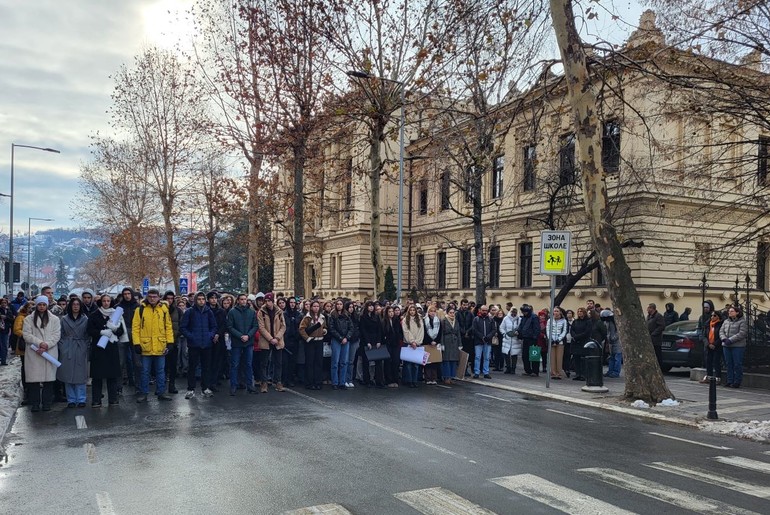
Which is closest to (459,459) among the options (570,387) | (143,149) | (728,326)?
(570,387)

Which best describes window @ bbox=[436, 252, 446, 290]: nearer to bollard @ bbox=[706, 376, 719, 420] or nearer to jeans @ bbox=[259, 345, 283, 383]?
jeans @ bbox=[259, 345, 283, 383]

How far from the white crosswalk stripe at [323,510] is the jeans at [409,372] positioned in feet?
31.9

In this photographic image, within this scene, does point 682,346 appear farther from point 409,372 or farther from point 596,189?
point 409,372

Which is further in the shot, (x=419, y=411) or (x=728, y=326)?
(x=728, y=326)

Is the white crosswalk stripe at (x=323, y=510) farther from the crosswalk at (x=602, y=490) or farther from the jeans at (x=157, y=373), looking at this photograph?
the jeans at (x=157, y=373)

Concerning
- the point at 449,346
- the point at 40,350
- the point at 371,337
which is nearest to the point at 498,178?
the point at 449,346

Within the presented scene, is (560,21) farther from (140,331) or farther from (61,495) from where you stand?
(61,495)

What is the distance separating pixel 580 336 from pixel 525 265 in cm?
1919

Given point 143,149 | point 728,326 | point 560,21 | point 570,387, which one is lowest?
point 570,387

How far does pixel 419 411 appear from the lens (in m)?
11.8

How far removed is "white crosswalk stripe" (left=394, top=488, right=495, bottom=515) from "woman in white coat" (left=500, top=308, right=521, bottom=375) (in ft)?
39.4

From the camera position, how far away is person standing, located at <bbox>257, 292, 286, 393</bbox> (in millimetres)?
14086

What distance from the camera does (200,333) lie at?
13.2 meters

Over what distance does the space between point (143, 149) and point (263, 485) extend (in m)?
36.3
